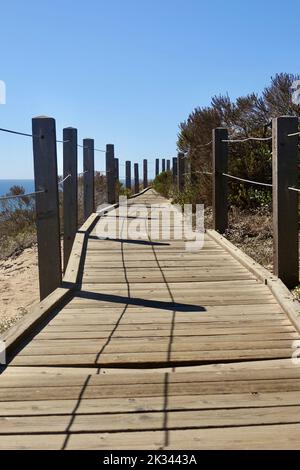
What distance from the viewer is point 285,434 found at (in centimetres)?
204

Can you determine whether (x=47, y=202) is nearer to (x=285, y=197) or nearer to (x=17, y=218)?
(x=285, y=197)

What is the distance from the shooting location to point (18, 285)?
29.0 ft

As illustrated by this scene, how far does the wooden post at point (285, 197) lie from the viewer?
4.32 metres

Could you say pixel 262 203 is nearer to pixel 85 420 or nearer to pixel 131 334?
pixel 131 334

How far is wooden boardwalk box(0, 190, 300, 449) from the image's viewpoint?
208 cm

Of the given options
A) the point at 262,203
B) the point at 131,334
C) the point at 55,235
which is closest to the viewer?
the point at 131,334

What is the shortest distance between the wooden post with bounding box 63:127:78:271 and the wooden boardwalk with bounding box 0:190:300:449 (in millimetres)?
2439

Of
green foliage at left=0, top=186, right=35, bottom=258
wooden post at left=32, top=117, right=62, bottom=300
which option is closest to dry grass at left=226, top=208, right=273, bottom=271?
wooden post at left=32, top=117, right=62, bottom=300

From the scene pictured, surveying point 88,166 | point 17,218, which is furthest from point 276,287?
point 17,218

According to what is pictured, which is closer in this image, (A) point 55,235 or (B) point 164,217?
(A) point 55,235

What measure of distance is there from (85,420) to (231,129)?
8941 mm

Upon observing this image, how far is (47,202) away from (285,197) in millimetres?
1899

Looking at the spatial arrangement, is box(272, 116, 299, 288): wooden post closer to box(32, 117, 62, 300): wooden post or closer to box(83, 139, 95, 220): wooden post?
box(32, 117, 62, 300): wooden post

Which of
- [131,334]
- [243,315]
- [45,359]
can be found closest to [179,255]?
[243,315]
